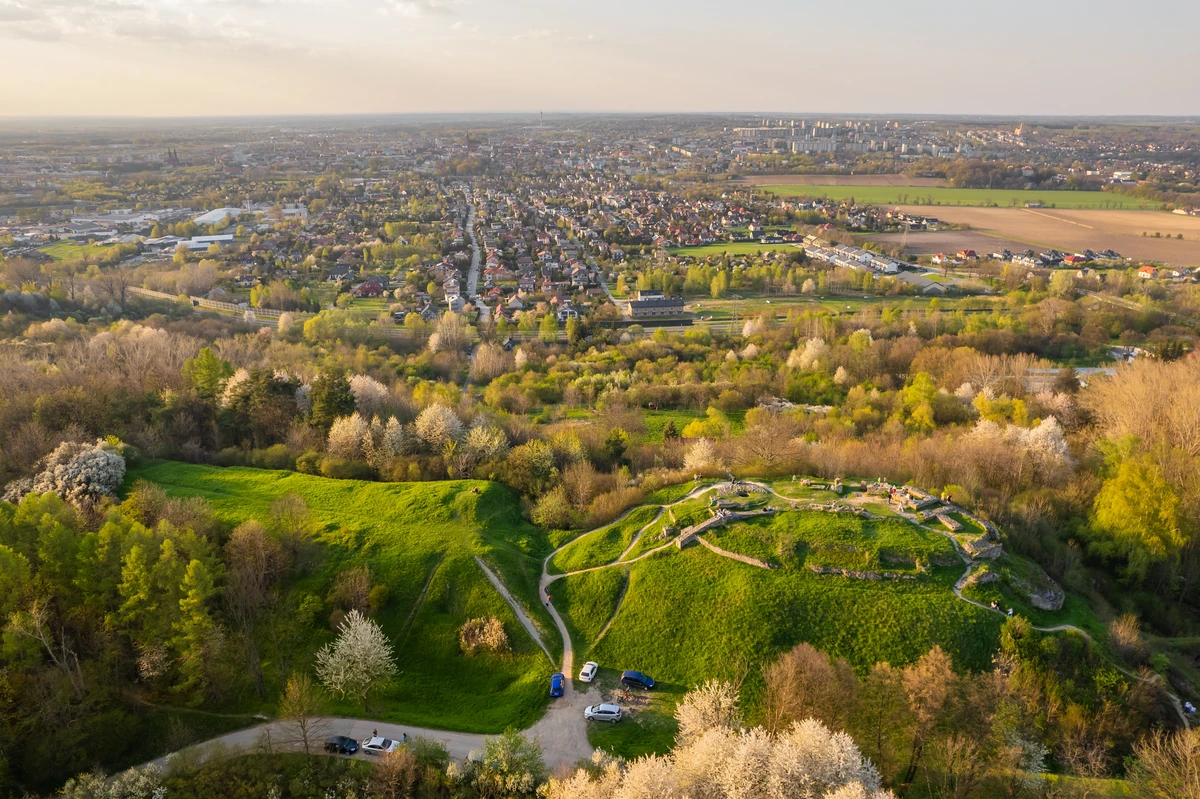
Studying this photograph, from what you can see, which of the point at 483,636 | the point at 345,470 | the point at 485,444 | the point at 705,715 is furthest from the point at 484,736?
the point at 345,470

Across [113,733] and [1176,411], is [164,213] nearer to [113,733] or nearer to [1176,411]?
[113,733]

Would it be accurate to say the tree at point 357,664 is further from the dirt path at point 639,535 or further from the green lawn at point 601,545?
the dirt path at point 639,535

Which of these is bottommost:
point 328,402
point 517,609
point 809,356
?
point 517,609

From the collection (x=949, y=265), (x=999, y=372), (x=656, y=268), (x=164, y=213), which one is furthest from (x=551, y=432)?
(x=164, y=213)

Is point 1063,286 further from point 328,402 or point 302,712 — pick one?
point 302,712

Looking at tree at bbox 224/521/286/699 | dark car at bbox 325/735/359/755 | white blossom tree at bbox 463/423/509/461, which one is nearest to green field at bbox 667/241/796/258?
white blossom tree at bbox 463/423/509/461

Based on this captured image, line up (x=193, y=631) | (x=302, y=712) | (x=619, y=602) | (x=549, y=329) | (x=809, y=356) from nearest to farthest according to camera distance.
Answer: (x=302, y=712) < (x=193, y=631) < (x=619, y=602) < (x=809, y=356) < (x=549, y=329)
